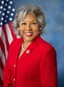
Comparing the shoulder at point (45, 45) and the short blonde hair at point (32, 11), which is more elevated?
the short blonde hair at point (32, 11)

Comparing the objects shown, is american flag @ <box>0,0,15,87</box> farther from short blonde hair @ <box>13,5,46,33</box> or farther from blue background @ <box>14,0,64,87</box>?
blue background @ <box>14,0,64,87</box>

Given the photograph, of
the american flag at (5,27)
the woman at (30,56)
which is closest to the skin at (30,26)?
the woman at (30,56)

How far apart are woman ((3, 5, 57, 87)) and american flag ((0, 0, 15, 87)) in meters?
0.04

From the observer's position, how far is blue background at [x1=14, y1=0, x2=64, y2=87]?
5.88 feet

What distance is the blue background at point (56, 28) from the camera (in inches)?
70.5

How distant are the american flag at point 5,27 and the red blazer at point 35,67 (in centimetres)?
9

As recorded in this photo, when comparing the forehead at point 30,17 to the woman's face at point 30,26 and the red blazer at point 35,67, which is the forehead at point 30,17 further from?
the red blazer at point 35,67

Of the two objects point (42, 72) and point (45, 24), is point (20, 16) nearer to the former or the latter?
point (45, 24)

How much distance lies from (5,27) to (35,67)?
366 mm

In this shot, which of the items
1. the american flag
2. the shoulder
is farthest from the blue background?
the american flag

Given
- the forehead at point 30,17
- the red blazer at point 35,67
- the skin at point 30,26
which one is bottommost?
the red blazer at point 35,67

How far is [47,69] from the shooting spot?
174 centimetres

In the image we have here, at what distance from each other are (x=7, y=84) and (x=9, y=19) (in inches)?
17.3

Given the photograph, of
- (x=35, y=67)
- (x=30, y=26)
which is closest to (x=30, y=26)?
(x=30, y=26)
